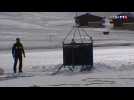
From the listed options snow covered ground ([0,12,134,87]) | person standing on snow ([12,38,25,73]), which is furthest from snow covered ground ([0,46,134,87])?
person standing on snow ([12,38,25,73])

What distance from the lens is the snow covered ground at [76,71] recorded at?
10453 mm

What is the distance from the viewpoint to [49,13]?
10.7 meters

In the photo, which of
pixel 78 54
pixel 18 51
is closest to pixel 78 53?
pixel 78 54

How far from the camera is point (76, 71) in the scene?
10969 millimetres

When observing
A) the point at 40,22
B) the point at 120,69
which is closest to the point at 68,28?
the point at 40,22

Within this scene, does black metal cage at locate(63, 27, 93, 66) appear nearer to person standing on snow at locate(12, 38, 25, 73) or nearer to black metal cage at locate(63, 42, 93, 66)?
black metal cage at locate(63, 42, 93, 66)

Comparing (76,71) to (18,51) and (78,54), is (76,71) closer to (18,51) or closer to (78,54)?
(78,54)

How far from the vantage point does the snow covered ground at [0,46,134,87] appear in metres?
10.5
